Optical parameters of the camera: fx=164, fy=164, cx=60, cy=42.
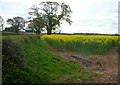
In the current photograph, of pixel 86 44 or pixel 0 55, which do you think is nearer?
pixel 0 55

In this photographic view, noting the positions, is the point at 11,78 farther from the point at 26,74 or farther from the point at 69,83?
the point at 69,83

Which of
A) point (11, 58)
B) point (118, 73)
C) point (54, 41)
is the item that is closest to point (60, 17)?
point (54, 41)

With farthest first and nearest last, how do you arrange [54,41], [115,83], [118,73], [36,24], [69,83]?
[36,24] → [54,41] → [118,73] → [115,83] → [69,83]

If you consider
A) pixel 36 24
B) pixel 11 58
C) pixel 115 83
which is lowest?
pixel 115 83

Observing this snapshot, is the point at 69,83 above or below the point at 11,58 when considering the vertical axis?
below

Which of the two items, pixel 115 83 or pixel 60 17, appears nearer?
pixel 115 83

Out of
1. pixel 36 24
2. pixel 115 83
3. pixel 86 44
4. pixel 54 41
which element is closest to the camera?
pixel 115 83

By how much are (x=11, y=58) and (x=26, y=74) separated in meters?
0.81

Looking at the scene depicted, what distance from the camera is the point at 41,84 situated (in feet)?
19.8

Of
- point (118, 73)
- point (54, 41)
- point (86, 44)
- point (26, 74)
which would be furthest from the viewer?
point (54, 41)

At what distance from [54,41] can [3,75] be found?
1229 centimetres

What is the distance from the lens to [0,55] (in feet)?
17.9

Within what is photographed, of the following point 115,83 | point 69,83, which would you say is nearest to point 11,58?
point 69,83

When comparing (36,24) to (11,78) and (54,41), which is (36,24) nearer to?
(54,41)
